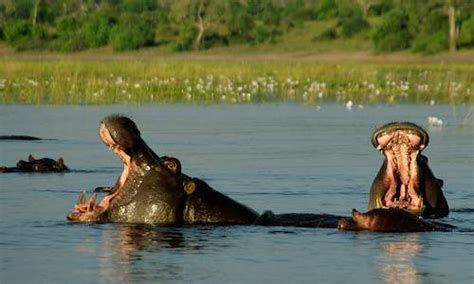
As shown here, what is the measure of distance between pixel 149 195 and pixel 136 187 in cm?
10

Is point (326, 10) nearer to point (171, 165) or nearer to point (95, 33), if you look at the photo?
point (95, 33)

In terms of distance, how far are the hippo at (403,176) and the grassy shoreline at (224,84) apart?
16.4m

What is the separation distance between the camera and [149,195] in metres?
9.58

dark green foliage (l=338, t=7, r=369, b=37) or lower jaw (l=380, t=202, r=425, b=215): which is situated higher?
dark green foliage (l=338, t=7, r=369, b=37)

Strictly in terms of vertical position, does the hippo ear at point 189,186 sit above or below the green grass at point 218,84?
below

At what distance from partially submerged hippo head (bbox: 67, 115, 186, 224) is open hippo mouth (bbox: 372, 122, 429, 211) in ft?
4.22

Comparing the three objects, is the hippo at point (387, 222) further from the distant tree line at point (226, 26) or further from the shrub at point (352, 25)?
the shrub at point (352, 25)

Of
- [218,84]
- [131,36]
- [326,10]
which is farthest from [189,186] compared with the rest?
[326,10]

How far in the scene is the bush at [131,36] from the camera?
4928cm

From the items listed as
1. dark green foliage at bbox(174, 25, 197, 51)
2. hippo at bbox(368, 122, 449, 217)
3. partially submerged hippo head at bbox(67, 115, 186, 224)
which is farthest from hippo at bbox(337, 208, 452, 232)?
dark green foliage at bbox(174, 25, 197, 51)

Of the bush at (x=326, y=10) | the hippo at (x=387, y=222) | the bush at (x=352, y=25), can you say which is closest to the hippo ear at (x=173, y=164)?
the hippo at (x=387, y=222)

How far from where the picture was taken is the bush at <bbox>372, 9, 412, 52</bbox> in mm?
47562

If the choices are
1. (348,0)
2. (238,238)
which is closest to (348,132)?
(238,238)

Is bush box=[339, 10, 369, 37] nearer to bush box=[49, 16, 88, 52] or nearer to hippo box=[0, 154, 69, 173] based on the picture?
bush box=[49, 16, 88, 52]
